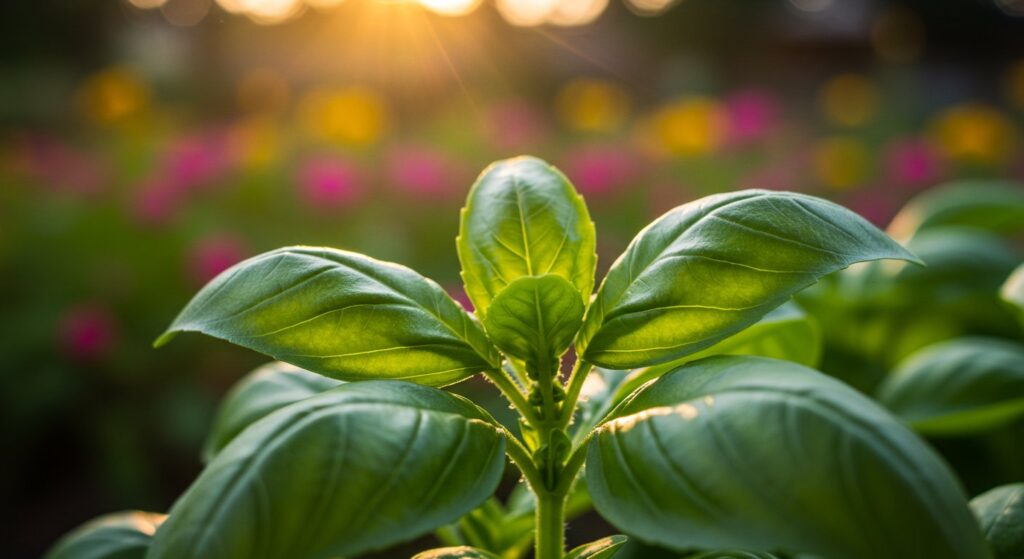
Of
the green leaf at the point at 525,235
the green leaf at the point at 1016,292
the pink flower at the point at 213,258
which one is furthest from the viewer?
the pink flower at the point at 213,258

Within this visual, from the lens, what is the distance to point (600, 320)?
0.56 meters

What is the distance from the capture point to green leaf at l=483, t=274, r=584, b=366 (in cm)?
52

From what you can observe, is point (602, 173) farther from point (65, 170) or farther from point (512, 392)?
point (512, 392)

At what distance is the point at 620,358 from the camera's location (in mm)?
539

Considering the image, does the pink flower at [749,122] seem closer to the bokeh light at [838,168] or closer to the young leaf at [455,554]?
the bokeh light at [838,168]

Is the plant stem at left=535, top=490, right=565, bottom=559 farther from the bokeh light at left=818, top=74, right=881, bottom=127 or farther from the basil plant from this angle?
the bokeh light at left=818, top=74, right=881, bottom=127

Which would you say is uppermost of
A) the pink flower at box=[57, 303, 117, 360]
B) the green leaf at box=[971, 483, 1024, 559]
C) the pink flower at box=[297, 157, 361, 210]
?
the pink flower at box=[297, 157, 361, 210]

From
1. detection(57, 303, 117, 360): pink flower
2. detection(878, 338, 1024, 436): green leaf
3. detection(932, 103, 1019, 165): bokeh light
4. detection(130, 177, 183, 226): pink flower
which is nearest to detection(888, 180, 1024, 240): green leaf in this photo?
detection(878, 338, 1024, 436): green leaf

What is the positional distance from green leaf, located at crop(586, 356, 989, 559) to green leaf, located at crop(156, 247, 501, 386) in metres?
0.15

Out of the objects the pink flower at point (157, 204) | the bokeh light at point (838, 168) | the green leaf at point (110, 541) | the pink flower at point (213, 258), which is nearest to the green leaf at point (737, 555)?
the green leaf at point (110, 541)

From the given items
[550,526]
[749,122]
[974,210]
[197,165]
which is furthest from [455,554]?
[749,122]

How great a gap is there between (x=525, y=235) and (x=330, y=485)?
25 centimetres

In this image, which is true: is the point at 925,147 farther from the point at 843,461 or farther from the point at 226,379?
the point at 843,461

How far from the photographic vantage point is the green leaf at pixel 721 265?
486mm
